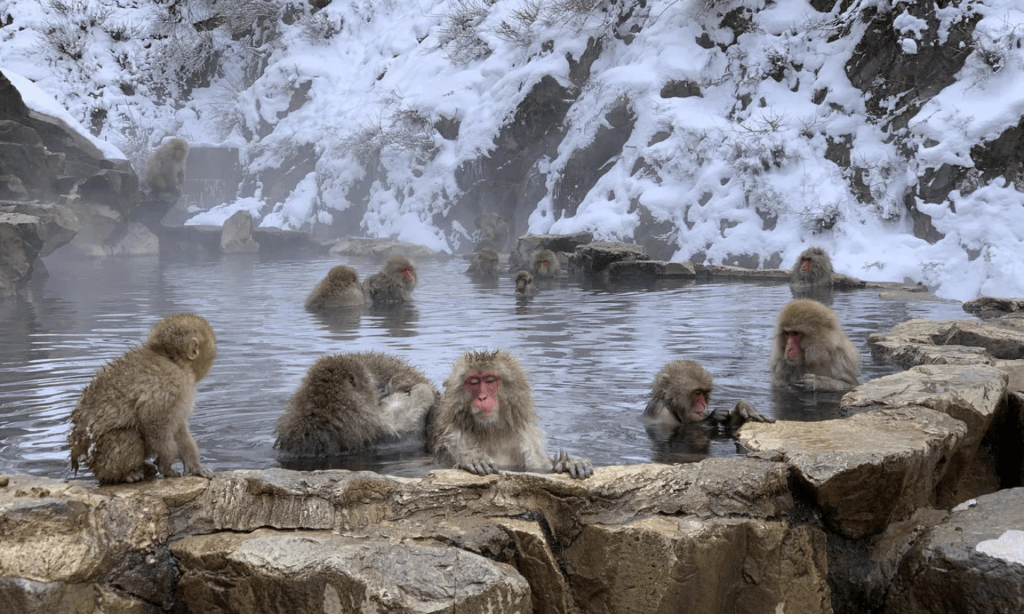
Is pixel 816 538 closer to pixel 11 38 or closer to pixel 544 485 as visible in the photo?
pixel 544 485

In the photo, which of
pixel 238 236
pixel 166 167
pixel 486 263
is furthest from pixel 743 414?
pixel 238 236

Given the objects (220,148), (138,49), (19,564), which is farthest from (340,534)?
(138,49)

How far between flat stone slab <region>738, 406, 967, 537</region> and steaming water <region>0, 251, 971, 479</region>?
50cm

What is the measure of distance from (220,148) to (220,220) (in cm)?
289

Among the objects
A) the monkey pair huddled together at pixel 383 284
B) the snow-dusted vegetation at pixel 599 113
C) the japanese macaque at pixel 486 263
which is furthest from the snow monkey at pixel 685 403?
the japanese macaque at pixel 486 263

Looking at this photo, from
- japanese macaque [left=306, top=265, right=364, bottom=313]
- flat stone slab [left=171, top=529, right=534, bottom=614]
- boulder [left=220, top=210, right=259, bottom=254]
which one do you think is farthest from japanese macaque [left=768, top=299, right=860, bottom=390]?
boulder [left=220, top=210, right=259, bottom=254]

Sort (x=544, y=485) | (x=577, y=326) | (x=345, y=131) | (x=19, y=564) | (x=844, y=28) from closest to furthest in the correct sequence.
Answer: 1. (x=19, y=564)
2. (x=544, y=485)
3. (x=577, y=326)
4. (x=844, y=28)
5. (x=345, y=131)

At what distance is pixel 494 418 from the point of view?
10.2ft

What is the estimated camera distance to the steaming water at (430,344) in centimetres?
373

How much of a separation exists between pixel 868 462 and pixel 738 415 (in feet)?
3.58

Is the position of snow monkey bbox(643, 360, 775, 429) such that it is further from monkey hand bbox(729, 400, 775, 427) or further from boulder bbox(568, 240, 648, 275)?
boulder bbox(568, 240, 648, 275)

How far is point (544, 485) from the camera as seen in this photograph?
8.96 feet

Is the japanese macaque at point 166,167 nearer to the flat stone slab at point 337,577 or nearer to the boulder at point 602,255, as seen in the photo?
the boulder at point 602,255

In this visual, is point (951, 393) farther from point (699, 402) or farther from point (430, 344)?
point (430, 344)
